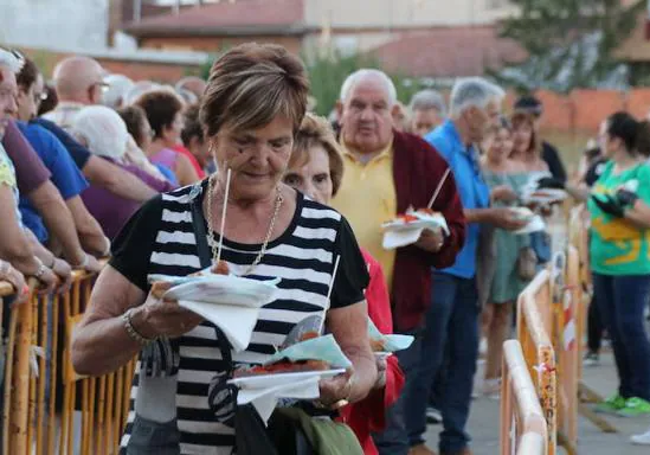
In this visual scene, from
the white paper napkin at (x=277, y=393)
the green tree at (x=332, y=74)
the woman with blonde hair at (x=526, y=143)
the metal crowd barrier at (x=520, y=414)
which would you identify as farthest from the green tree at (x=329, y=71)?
the white paper napkin at (x=277, y=393)

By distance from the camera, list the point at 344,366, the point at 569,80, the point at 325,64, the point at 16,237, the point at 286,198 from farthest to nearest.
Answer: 1. the point at 569,80
2. the point at 325,64
3. the point at 16,237
4. the point at 286,198
5. the point at 344,366

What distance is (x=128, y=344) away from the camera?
12.8 ft

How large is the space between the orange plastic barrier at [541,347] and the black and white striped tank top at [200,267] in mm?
930

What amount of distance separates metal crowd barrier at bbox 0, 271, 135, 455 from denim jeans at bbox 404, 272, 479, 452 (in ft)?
7.14

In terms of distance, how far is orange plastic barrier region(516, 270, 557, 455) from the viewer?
567 centimetres

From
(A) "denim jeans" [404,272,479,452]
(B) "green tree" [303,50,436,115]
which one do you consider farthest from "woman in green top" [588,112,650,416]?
(B) "green tree" [303,50,436,115]

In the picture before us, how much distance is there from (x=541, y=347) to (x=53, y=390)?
2.22 metres

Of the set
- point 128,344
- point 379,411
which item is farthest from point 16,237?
point 128,344

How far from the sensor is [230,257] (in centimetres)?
400

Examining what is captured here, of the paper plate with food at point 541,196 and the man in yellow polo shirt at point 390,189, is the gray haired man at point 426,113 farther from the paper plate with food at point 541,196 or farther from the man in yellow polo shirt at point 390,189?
the man in yellow polo shirt at point 390,189

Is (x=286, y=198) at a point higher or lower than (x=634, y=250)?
higher

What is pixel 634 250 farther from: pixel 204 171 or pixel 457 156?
pixel 204 171

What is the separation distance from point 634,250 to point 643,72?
6454cm

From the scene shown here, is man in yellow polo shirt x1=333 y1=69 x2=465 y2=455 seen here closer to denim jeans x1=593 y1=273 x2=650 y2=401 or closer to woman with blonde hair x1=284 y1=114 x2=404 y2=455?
woman with blonde hair x1=284 y1=114 x2=404 y2=455
